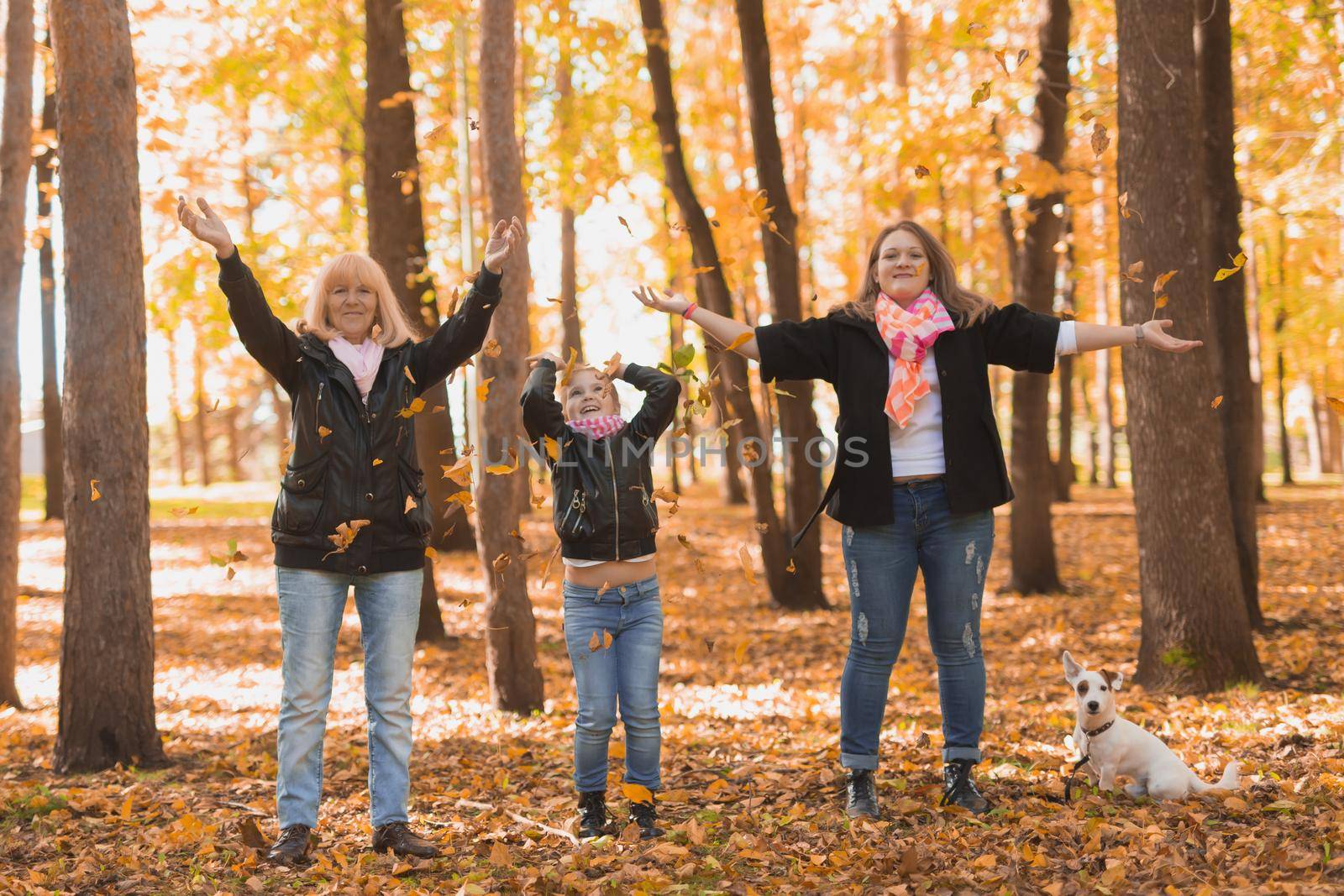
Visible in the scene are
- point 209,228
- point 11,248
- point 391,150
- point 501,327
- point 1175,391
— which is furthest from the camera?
point 391,150

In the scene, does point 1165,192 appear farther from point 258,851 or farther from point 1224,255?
point 258,851

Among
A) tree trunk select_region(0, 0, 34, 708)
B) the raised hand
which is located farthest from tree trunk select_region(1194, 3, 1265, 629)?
tree trunk select_region(0, 0, 34, 708)

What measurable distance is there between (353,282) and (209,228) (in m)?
0.56

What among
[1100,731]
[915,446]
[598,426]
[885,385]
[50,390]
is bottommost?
[1100,731]

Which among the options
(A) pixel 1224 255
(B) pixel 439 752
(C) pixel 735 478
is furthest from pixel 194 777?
(C) pixel 735 478

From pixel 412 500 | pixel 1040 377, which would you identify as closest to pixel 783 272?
pixel 1040 377

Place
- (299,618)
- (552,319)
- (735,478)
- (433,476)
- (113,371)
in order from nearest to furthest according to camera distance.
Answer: (299,618)
(113,371)
(433,476)
(735,478)
(552,319)

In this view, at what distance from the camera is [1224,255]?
8.20 meters

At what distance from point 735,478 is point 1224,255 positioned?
13713 millimetres

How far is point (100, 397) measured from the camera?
524 cm

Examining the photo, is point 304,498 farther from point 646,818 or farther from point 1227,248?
point 1227,248

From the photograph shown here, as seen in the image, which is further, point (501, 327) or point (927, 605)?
point (501, 327)

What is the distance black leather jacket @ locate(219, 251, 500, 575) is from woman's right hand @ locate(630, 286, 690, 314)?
558mm

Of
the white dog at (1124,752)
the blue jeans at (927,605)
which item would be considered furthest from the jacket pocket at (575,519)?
the white dog at (1124,752)
